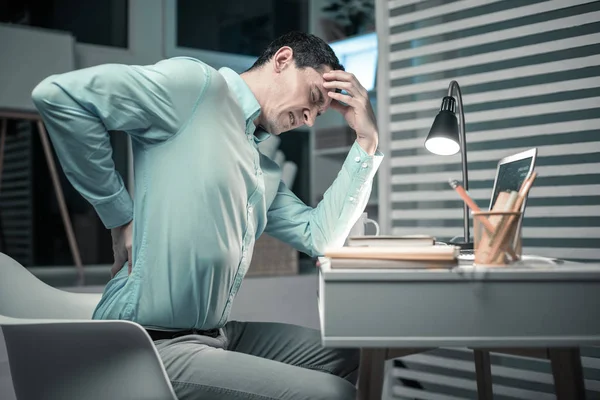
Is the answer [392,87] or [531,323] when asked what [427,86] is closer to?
[392,87]

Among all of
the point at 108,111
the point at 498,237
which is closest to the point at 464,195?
the point at 498,237

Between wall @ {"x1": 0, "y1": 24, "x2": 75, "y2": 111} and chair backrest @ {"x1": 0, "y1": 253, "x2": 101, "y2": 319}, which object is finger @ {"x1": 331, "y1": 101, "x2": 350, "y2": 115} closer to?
chair backrest @ {"x1": 0, "y1": 253, "x2": 101, "y2": 319}

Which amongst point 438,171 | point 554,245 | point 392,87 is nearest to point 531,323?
point 554,245

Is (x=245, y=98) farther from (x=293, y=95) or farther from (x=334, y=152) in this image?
(x=334, y=152)

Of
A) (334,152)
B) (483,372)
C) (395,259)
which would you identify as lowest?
(483,372)

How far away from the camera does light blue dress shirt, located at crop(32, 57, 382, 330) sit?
3.77 ft

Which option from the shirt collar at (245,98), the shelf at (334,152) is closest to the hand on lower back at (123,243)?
the shirt collar at (245,98)

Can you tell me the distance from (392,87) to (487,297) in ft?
5.14

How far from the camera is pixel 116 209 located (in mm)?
1240

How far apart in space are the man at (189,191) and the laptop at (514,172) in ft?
1.35

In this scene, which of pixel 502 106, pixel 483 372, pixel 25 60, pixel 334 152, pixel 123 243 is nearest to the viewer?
pixel 123 243

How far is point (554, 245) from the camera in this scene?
194 cm

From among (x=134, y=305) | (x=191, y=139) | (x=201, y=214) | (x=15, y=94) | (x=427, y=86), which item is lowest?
(x=134, y=305)

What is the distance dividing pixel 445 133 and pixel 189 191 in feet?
2.02
